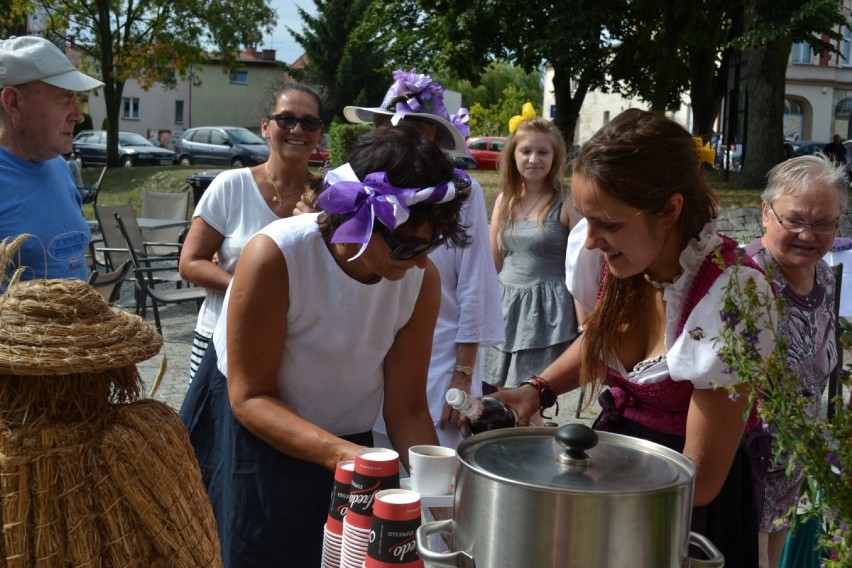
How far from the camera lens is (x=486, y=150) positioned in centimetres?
2950

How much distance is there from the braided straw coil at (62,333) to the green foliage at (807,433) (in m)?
0.98

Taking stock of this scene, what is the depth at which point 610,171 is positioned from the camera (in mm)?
1768

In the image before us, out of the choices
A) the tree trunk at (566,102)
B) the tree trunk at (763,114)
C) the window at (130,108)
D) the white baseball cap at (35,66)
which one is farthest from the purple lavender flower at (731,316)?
the window at (130,108)

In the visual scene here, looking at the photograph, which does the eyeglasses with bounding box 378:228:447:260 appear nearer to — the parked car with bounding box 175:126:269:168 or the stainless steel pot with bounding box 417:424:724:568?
the stainless steel pot with bounding box 417:424:724:568

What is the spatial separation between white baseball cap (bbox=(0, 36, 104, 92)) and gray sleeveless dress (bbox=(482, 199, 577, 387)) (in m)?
2.25

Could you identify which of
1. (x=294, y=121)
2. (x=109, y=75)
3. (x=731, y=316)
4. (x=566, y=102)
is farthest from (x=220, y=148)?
(x=731, y=316)

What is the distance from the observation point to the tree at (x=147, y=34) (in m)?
24.1

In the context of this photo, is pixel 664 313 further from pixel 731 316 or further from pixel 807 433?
pixel 807 433

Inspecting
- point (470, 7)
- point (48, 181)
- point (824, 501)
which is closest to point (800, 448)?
point (824, 501)

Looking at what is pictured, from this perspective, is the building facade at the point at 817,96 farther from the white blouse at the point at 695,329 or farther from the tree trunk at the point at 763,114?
the white blouse at the point at 695,329

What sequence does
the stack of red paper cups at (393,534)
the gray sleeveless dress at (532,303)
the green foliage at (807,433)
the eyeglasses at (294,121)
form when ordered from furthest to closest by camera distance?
the gray sleeveless dress at (532,303), the eyeglasses at (294,121), the stack of red paper cups at (393,534), the green foliage at (807,433)

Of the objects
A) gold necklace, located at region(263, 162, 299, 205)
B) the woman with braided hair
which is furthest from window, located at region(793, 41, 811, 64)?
the woman with braided hair

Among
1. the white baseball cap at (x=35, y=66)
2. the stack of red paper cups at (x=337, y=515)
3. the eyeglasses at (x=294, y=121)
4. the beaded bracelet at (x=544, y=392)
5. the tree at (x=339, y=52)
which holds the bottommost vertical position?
the stack of red paper cups at (x=337, y=515)

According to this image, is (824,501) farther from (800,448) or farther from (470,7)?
(470,7)
